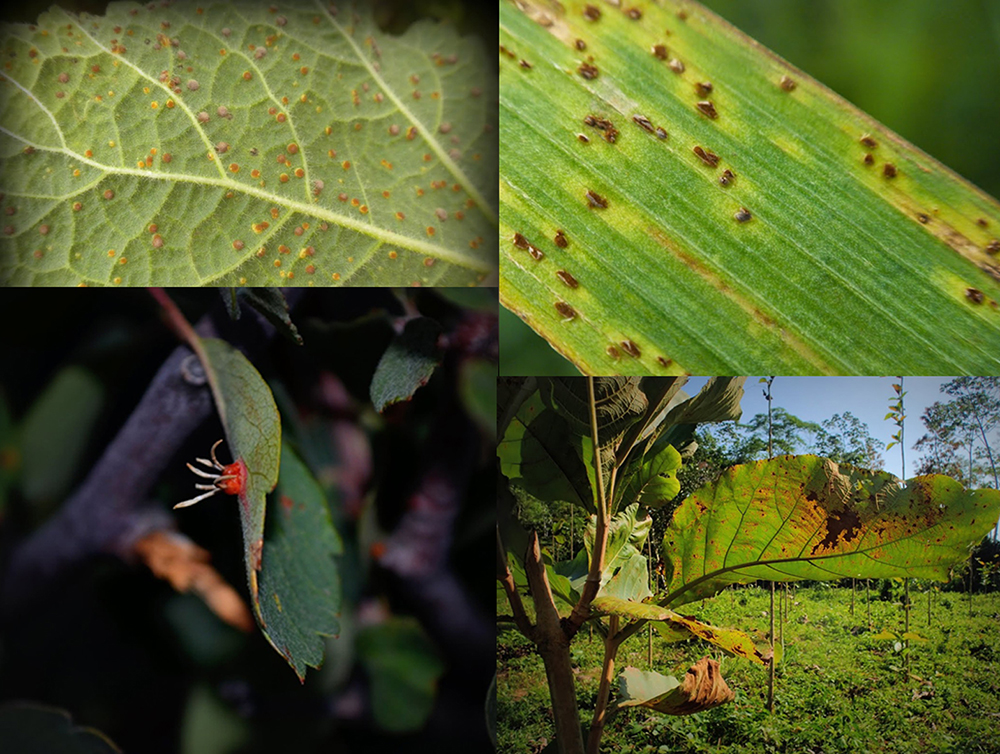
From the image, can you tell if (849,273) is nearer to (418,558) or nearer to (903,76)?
(903,76)

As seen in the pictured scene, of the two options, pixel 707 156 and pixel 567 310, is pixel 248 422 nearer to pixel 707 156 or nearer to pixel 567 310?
pixel 567 310

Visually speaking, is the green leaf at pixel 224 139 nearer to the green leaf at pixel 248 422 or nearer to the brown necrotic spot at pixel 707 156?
the green leaf at pixel 248 422

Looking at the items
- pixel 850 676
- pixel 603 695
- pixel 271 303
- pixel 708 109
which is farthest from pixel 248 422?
pixel 850 676

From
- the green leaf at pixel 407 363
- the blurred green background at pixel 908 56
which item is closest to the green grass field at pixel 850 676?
the green leaf at pixel 407 363

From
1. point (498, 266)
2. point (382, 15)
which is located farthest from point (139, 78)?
point (498, 266)

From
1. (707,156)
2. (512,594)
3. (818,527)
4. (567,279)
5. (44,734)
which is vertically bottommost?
(44,734)

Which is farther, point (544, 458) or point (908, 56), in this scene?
point (544, 458)

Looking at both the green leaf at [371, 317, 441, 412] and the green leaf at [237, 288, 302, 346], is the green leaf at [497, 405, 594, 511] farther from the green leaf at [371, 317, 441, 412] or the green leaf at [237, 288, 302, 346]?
the green leaf at [237, 288, 302, 346]
